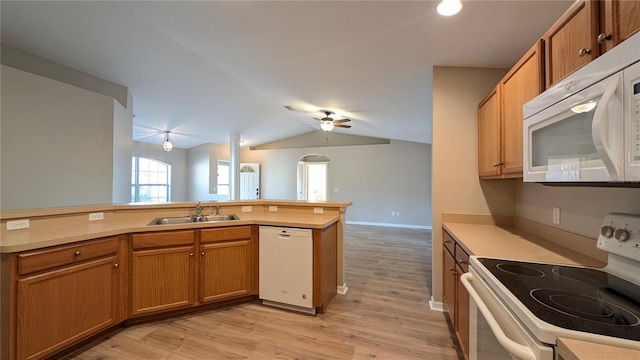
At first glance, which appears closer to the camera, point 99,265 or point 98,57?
point 99,265

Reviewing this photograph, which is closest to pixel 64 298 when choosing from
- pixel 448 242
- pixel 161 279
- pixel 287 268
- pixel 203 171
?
pixel 161 279

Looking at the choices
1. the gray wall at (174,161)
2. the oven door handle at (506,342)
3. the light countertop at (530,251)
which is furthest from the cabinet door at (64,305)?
the gray wall at (174,161)

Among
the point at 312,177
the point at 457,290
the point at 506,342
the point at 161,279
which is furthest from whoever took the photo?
the point at 312,177

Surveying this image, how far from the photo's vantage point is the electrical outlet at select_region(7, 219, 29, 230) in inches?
69.8

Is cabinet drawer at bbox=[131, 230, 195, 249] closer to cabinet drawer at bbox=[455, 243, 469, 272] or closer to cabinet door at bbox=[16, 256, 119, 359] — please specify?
cabinet door at bbox=[16, 256, 119, 359]

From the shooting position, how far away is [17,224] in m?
1.81

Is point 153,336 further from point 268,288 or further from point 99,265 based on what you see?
point 268,288

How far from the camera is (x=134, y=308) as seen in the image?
2.06 metres

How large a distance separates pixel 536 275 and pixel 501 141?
111cm

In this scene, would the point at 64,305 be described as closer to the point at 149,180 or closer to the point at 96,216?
the point at 96,216

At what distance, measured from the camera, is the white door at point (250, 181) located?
8.76 meters

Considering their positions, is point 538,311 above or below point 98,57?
below

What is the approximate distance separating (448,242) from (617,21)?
170 centimetres

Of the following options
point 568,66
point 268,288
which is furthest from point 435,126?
point 268,288
